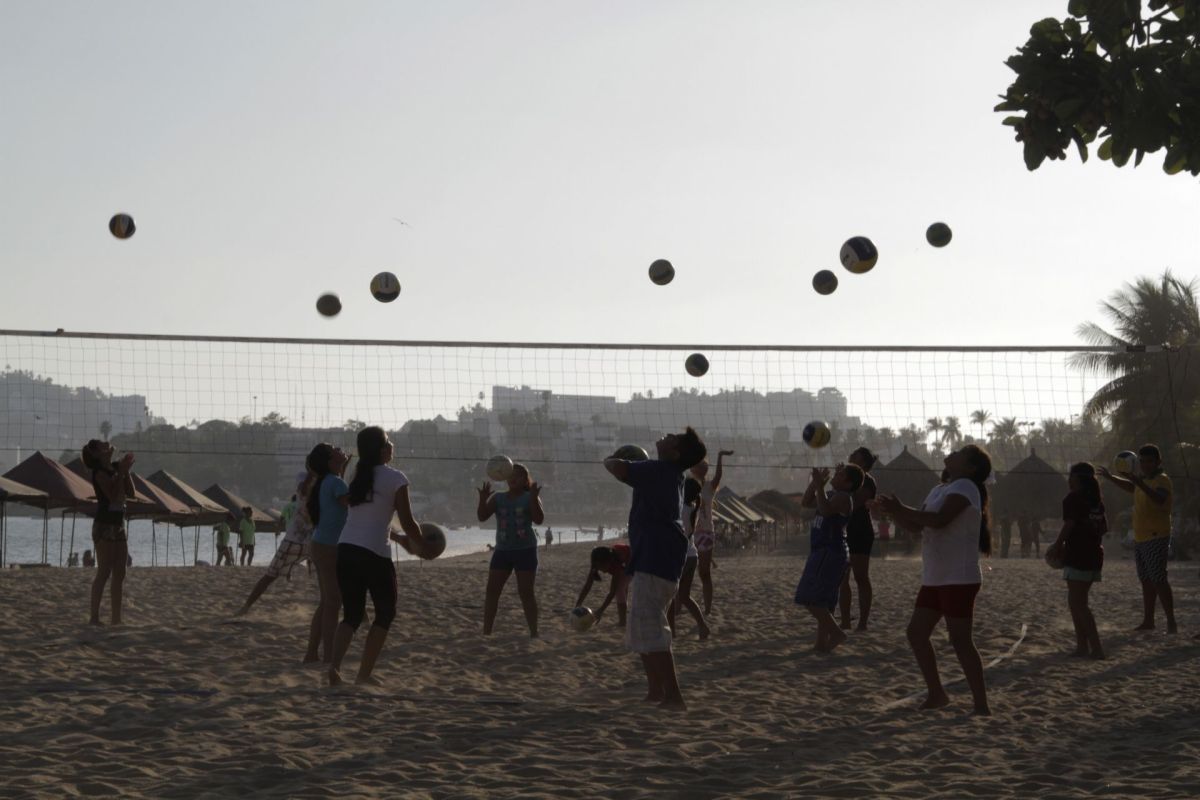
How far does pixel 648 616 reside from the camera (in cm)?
629

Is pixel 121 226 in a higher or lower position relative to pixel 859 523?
higher

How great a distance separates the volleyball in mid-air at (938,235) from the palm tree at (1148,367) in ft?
62.4

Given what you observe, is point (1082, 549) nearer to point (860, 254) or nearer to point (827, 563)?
point (827, 563)

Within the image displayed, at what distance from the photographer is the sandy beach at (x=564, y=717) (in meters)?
4.82

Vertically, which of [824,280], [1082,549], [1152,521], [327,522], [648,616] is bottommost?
[648,616]

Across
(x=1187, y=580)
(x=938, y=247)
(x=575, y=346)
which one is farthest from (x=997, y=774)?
(x=1187, y=580)

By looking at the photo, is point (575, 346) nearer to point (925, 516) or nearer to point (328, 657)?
point (328, 657)

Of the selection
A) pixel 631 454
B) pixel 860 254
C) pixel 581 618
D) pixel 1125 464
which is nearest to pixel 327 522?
pixel 631 454

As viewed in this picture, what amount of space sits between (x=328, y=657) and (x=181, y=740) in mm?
2287

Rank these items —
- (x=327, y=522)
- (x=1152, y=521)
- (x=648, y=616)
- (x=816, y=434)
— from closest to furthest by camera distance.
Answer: (x=648, y=616)
(x=327, y=522)
(x=1152, y=521)
(x=816, y=434)

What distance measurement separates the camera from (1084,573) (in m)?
8.54

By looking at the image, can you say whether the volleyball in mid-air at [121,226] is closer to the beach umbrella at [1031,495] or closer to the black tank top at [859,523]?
the black tank top at [859,523]

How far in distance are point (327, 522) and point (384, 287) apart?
6.27 meters

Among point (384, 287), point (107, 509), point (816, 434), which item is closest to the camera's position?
point (107, 509)
